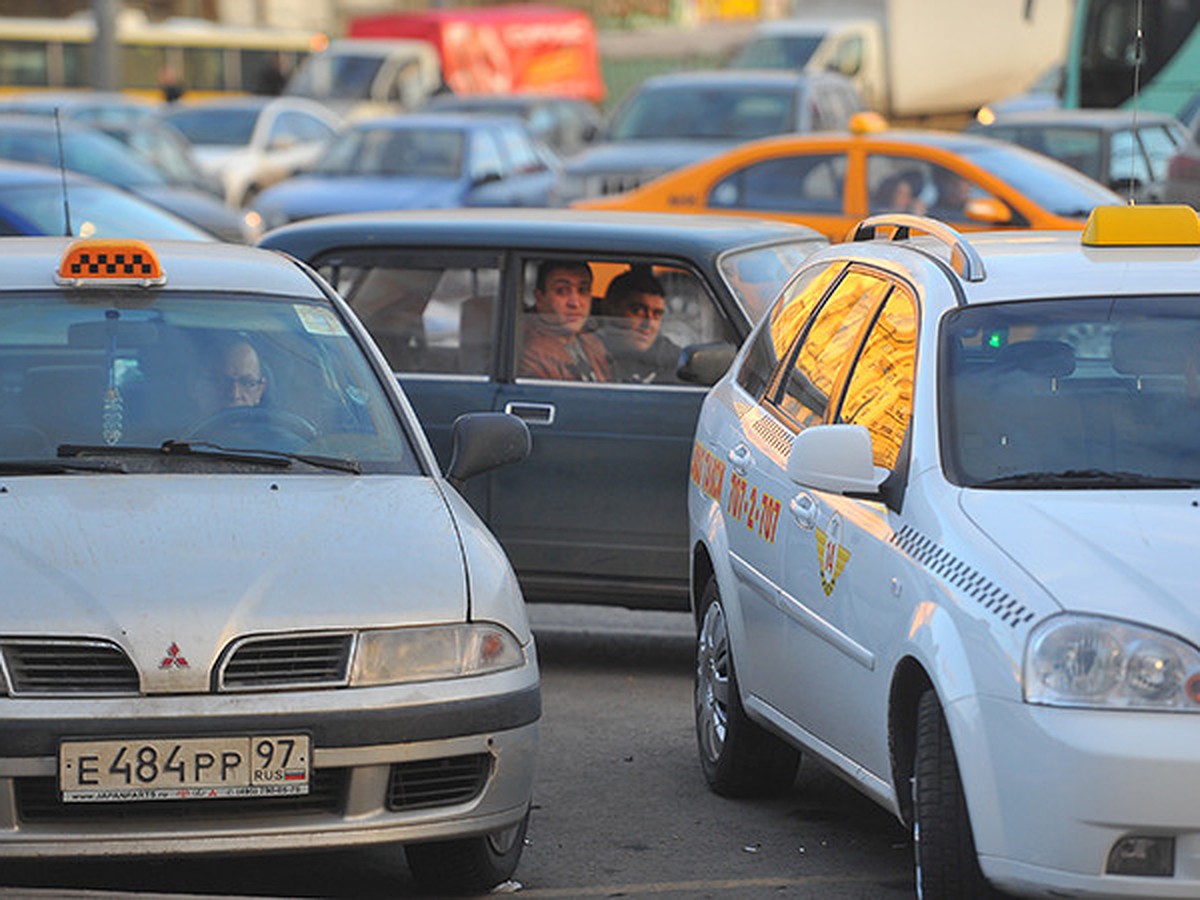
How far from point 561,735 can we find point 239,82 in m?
38.7

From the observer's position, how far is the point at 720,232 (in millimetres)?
8953

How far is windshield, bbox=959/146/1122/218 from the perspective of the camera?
15016 mm

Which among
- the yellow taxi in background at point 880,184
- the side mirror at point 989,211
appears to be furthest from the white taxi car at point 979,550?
the yellow taxi in background at point 880,184

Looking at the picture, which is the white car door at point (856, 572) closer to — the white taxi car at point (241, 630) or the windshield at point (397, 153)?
the white taxi car at point (241, 630)

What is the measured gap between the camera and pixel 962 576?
16.4 feet

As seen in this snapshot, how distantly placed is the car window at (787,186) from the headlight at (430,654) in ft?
35.9

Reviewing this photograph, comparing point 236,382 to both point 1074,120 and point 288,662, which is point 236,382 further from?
point 1074,120

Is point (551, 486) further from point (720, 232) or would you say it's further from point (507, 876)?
point (507, 876)

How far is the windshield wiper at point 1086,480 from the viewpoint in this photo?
17.3 ft

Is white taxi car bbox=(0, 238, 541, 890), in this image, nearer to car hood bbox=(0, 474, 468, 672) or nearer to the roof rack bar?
car hood bbox=(0, 474, 468, 672)

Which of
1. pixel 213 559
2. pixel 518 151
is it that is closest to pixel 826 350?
pixel 213 559

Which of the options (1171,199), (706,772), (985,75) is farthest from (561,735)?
(985,75)

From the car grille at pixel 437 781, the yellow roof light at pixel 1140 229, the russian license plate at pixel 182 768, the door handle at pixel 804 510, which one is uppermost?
the yellow roof light at pixel 1140 229

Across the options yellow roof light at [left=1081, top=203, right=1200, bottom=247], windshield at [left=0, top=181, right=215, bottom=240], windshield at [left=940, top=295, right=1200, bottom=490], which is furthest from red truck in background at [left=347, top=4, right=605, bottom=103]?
windshield at [left=940, top=295, right=1200, bottom=490]
